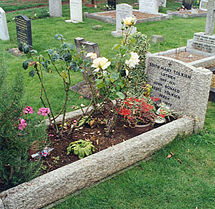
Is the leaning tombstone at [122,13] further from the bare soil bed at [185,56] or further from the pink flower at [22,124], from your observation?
the pink flower at [22,124]

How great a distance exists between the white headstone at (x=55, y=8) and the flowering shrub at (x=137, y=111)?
11.2m

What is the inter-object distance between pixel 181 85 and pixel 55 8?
1128cm

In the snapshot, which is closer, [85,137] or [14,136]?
[14,136]

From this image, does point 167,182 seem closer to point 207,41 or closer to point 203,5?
point 207,41

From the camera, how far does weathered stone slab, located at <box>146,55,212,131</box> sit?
457 cm

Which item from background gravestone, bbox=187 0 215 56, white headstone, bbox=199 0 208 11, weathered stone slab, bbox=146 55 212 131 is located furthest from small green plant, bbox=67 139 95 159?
white headstone, bbox=199 0 208 11

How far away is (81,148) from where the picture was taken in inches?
155

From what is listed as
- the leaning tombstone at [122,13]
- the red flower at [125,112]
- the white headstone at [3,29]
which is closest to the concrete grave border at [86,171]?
the red flower at [125,112]

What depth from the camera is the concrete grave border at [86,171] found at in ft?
10.5

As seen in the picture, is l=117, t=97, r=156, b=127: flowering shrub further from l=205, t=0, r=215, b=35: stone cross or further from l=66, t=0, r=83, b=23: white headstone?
l=66, t=0, r=83, b=23: white headstone

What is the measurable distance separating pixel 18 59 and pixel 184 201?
6835 millimetres

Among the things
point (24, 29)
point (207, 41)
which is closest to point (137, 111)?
point (207, 41)

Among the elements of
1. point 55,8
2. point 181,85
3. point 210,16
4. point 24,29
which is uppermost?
point 210,16

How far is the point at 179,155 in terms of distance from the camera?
172 inches
